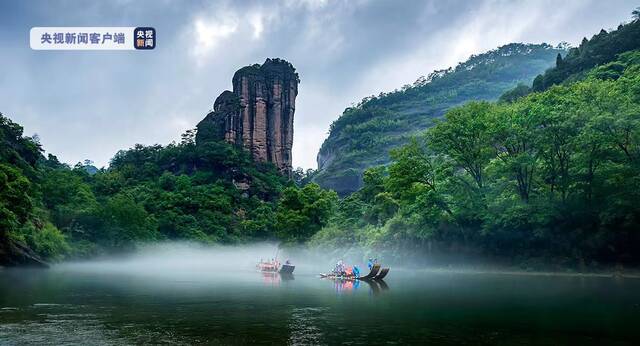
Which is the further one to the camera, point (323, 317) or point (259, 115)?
point (259, 115)

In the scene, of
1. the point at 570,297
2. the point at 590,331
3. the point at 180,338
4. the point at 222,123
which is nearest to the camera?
the point at 180,338

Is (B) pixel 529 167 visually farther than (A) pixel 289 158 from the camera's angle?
No

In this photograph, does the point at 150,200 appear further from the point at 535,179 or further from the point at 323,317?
the point at 323,317

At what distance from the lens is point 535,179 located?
45.4m

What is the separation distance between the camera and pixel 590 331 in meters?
14.2

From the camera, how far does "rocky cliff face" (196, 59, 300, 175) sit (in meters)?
144

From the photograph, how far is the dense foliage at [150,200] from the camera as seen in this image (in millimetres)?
60156

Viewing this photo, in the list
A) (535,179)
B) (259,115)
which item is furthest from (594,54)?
(259,115)

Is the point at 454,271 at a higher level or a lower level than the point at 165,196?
lower

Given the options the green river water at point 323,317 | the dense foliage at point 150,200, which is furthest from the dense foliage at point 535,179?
the dense foliage at point 150,200

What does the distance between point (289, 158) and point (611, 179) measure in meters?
119

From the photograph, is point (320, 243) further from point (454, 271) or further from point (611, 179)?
point (611, 179)

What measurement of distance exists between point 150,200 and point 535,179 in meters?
75.0

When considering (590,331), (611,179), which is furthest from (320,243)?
(590,331)
